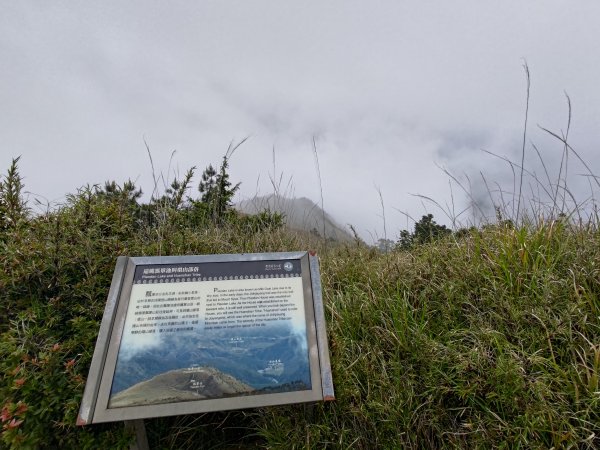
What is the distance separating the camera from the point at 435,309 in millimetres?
3055

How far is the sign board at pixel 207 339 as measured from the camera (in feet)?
6.72

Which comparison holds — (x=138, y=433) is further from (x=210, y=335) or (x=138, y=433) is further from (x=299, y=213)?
(x=299, y=213)

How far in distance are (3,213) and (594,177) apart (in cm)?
554

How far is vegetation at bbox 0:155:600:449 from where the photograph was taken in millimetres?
2148

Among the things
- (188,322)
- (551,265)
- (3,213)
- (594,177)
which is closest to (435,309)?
(551,265)

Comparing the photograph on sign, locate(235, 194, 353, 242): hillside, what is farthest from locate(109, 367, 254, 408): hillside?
locate(235, 194, 353, 242): hillside

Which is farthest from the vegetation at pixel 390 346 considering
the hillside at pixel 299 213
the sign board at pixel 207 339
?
the hillside at pixel 299 213

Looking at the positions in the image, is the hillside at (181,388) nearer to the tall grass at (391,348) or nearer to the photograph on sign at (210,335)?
the photograph on sign at (210,335)

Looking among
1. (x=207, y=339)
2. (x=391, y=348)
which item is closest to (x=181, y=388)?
(x=207, y=339)

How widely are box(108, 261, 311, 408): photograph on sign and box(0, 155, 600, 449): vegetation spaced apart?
1.28ft

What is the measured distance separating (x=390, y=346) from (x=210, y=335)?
4.48 ft

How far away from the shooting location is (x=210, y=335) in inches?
88.0

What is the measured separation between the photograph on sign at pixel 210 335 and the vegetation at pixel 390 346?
0.39m

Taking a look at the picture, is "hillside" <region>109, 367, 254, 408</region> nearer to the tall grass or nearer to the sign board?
the sign board
